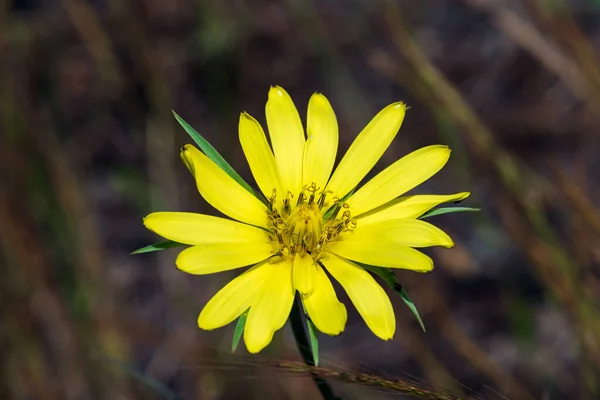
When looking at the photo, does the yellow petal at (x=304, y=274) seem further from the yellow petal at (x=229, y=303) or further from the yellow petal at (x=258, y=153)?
the yellow petal at (x=258, y=153)

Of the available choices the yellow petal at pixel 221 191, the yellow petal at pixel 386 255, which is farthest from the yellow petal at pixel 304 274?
the yellow petal at pixel 221 191

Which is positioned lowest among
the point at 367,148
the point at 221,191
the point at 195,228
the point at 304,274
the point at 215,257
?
the point at 304,274

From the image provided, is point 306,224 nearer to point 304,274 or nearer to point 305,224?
point 305,224

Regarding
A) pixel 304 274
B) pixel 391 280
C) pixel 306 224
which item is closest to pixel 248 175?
pixel 306 224

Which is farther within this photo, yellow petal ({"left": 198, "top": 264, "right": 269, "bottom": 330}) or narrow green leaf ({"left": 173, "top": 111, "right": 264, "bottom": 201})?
narrow green leaf ({"left": 173, "top": 111, "right": 264, "bottom": 201})

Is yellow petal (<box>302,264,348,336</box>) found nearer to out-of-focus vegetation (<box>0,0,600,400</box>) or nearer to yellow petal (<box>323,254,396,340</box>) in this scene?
yellow petal (<box>323,254,396,340</box>)

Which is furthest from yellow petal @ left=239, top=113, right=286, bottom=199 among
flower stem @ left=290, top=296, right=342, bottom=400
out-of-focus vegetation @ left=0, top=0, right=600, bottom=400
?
out-of-focus vegetation @ left=0, top=0, right=600, bottom=400
